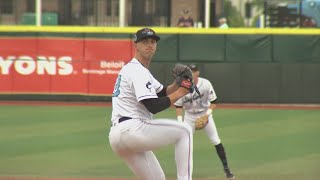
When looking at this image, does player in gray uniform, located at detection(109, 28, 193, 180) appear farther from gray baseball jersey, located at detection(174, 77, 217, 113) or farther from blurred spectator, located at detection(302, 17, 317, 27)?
blurred spectator, located at detection(302, 17, 317, 27)

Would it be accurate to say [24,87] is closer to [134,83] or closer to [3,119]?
[3,119]

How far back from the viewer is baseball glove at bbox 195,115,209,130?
984cm

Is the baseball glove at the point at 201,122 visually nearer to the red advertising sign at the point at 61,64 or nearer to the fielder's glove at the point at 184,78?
the fielder's glove at the point at 184,78

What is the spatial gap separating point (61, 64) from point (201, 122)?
11.9 m

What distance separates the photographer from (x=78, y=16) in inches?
1055

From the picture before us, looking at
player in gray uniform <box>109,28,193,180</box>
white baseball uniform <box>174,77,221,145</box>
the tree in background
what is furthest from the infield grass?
the tree in background

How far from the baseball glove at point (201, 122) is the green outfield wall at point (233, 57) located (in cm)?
1081

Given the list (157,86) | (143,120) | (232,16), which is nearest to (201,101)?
(157,86)

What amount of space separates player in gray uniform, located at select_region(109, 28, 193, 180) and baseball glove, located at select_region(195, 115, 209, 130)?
146 inches

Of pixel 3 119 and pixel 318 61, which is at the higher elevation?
pixel 318 61

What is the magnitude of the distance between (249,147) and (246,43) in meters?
9.01

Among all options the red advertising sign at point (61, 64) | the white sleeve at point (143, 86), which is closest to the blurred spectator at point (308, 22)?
the red advertising sign at point (61, 64)

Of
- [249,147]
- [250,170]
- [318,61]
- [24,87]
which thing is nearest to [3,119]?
[24,87]

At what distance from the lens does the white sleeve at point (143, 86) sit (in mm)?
5880
